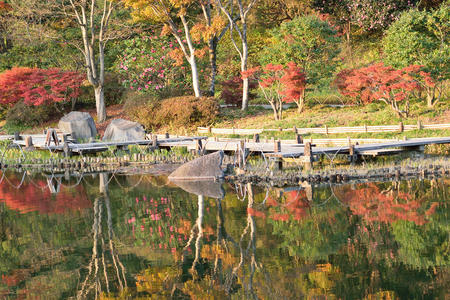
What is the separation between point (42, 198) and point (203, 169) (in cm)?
479

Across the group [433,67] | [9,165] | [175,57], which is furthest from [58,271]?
[175,57]

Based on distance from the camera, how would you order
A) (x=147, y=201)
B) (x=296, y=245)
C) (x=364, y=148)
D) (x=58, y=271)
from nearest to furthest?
1. (x=58, y=271)
2. (x=296, y=245)
3. (x=147, y=201)
4. (x=364, y=148)

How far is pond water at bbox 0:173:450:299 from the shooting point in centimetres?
979

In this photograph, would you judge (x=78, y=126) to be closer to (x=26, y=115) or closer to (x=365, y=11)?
(x=26, y=115)

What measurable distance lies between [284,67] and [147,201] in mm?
17229

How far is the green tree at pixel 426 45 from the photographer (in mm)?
27984

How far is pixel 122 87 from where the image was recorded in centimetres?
4184

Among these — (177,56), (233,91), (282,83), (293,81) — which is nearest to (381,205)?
(293,81)

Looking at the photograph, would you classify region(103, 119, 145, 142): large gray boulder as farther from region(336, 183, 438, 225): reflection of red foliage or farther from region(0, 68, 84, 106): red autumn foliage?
region(336, 183, 438, 225): reflection of red foliage

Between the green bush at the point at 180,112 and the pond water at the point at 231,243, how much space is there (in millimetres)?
13726

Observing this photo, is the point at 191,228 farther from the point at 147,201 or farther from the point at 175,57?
the point at 175,57

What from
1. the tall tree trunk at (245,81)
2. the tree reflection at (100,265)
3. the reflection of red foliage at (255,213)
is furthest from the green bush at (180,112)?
the reflection of red foliage at (255,213)

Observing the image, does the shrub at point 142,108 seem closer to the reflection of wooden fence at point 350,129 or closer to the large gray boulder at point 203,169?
the reflection of wooden fence at point 350,129

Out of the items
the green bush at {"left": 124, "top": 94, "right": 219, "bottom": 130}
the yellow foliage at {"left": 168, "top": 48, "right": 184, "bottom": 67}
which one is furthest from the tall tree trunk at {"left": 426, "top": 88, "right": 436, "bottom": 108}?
the yellow foliage at {"left": 168, "top": 48, "right": 184, "bottom": 67}
